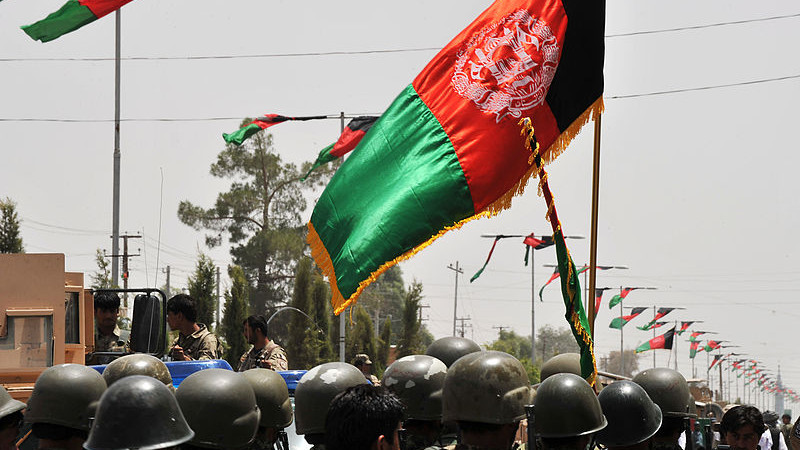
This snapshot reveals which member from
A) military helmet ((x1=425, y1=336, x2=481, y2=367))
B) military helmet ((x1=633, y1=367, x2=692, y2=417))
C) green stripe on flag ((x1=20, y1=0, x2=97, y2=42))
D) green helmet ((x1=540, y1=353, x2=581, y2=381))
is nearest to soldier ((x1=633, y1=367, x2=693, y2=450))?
military helmet ((x1=633, y1=367, x2=692, y2=417))

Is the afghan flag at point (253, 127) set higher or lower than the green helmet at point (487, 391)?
higher

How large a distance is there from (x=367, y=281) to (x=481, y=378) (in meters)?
2.38

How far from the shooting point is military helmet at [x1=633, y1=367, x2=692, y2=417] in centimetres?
625

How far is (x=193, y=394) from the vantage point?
4941 millimetres

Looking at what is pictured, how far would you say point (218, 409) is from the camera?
4.94 metres

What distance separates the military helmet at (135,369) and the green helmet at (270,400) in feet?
1.68

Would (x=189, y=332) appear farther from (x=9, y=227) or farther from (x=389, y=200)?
(x=9, y=227)

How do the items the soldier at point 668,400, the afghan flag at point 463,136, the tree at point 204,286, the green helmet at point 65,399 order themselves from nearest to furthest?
the green helmet at point 65,399, the soldier at point 668,400, the afghan flag at point 463,136, the tree at point 204,286

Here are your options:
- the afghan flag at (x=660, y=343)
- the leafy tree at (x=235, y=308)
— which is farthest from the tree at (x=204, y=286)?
the afghan flag at (x=660, y=343)

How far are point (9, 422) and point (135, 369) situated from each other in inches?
36.8

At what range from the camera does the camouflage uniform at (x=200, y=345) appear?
880 centimetres

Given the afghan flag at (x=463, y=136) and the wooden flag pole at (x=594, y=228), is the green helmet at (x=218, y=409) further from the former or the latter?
the wooden flag pole at (x=594, y=228)

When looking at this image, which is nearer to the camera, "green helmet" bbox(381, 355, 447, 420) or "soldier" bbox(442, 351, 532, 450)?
→ "soldier" bbox(442, 351, 532, 450)

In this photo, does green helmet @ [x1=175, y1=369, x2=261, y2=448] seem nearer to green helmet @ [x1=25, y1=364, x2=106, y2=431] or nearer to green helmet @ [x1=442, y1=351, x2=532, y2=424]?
green helmet @ [x1=25, y1=364, x2=106, y2=431]
